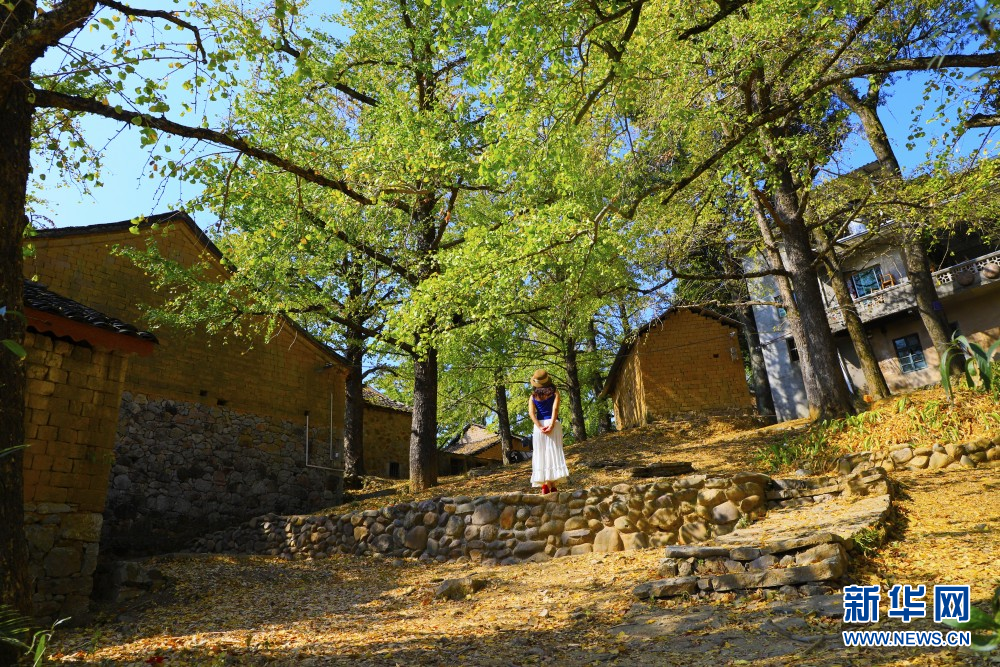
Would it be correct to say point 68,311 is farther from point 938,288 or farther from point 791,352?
point 938,288

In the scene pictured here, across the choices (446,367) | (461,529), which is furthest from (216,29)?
(446,367)

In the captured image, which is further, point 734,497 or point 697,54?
point 697,54

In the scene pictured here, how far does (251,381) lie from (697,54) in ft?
37.8

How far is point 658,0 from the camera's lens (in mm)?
9812

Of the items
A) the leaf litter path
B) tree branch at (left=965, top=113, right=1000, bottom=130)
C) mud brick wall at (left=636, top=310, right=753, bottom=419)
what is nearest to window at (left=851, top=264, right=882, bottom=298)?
mud brick wall at (left=636, top=310, right=753, bottom=419)

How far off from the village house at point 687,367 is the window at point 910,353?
25.0 ft

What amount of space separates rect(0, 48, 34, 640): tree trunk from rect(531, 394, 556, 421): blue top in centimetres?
610

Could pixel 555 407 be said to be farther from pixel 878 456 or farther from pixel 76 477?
pixel 76 477

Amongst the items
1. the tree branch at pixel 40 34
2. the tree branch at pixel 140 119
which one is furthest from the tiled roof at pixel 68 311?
the tree branch at pixel 40 34

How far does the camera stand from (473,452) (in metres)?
35.1

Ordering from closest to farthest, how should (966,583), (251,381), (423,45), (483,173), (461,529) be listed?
(966,583) < (483,173) < (461,529) < (423,45) < (251,381)

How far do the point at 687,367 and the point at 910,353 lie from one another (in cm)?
990

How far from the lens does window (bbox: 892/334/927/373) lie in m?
23.0

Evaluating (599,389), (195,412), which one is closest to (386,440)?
(195,412)
